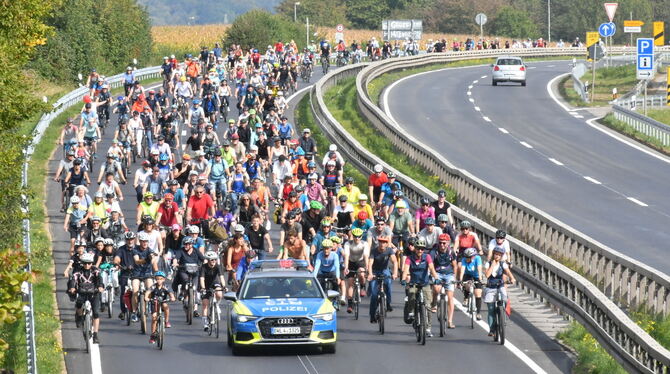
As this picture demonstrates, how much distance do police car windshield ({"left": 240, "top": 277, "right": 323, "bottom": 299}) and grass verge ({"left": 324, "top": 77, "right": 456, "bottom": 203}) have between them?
46.3ft

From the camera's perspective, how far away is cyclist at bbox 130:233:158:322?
2119cm

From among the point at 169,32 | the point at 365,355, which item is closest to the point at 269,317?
the point at 365,355

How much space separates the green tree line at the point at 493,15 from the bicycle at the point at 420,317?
130m

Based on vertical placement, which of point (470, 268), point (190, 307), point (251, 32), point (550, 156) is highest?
point (251, 32)

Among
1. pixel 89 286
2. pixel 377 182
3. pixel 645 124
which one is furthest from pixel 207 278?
pixel 645 124

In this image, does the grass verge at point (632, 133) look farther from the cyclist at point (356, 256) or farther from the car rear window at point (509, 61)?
the cyclist at point (356, 256)

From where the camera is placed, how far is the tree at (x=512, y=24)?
14850cm

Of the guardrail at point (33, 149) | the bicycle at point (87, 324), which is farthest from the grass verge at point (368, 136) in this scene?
the bicycle at point (87, 324)

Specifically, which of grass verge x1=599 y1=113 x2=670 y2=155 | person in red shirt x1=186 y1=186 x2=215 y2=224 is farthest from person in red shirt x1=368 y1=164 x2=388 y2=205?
grass verge x1=599 y1=113 x2=670 y2=155

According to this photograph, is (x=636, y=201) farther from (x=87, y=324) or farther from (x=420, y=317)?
(x=87, y=324)

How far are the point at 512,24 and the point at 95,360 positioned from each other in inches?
5210

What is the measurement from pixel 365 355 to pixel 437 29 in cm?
13560

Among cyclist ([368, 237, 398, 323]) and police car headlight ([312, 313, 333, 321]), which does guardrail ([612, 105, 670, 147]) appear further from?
police car headlight ([312, 313, 333, 321])

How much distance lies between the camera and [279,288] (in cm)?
1986
